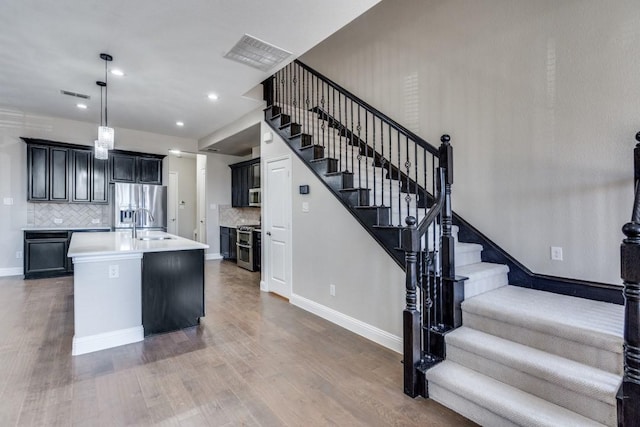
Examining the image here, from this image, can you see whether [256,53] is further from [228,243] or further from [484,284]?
[228,243]

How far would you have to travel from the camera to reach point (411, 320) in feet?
7.31

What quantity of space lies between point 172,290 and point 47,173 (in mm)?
4610

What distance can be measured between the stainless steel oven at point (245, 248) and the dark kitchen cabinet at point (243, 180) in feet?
3.27

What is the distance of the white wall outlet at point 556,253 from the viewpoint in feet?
9.11

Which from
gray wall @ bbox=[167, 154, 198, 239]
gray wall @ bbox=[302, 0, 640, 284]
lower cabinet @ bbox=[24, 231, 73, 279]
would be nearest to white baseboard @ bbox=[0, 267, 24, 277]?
lower cabinet @ bbox=[24, 231, 73, 279]

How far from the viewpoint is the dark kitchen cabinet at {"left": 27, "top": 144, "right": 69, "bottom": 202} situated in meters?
5.66

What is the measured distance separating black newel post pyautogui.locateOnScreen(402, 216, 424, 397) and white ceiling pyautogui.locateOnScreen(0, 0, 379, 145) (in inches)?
76.1

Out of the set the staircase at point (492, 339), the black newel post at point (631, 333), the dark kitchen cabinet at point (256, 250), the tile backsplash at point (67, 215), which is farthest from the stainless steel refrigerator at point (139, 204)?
the black newel post at point (631, 333)

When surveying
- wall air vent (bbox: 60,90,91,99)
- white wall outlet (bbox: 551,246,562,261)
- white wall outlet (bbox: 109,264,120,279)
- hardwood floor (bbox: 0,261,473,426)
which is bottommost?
hardwood floor (bbox: 0,261,473,426)

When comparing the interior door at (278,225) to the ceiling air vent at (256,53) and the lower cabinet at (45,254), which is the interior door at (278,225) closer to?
the ceiling air vent at (256,53)

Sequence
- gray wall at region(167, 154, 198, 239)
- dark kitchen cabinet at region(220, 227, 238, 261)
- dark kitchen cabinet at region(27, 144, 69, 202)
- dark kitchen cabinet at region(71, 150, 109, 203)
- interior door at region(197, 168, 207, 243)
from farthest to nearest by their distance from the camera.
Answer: gray wall at region(167, 154, 198, 239) < interior door at region(197, 168, 207, 243) < dark kitchen cabinet at region(220, 227, 238, 261) < dark kitchen cabinet at region(71, 150, 109, 203) < dark kitchen cabinet at region(27, 144, 69, 202)

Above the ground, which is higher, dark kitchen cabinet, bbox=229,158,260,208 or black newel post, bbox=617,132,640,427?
dark kitchen cabinet, bbox=229,158,260,208

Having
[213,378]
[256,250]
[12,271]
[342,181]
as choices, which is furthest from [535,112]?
[12,271]

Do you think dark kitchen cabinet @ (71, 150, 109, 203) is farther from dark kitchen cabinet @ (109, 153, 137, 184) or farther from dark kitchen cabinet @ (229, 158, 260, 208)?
dark kitchen cabinet @ (229, 158, 260, 208)
